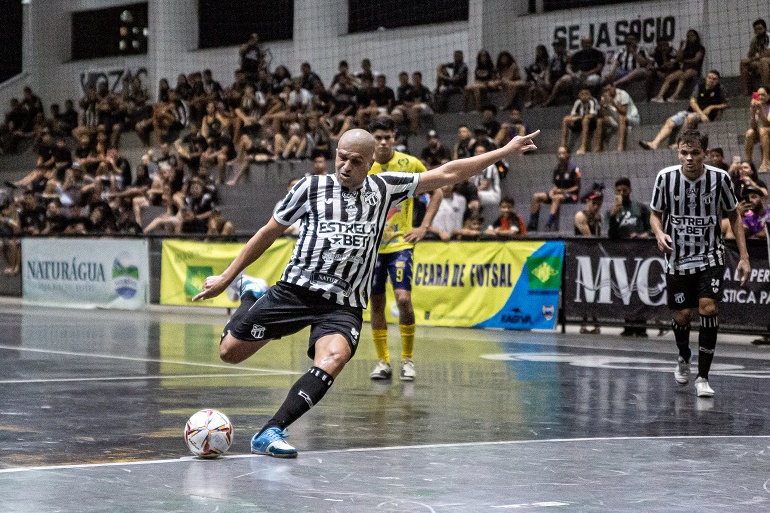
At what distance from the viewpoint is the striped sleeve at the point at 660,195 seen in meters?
11.1

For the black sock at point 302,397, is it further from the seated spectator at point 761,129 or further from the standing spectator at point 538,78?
the standing spectator at point 538,78

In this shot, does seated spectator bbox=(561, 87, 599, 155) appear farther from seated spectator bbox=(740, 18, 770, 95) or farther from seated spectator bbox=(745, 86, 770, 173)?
seated spectator bbox=(745, 86, 770, 173)

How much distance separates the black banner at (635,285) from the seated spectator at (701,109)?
4.39 meters

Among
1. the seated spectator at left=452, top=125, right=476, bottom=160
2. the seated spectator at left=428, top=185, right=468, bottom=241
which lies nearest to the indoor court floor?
the seated spectator at left=428, top=185, right=468, bottom=241

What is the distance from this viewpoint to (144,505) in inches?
220

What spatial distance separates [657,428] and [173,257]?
16.3m

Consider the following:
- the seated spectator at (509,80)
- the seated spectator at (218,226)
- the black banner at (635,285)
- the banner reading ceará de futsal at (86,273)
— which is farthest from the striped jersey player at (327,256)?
the seated spectator at (509,80)

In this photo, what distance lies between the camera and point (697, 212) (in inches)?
436

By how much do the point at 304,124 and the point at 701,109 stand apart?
377 inches

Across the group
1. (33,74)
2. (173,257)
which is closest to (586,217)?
A: (173,257)

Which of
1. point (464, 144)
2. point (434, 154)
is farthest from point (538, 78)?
point (434, 154)

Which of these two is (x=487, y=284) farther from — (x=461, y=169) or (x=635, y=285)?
(x=461, y=169)

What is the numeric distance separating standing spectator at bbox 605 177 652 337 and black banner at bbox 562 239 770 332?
8.1 inches

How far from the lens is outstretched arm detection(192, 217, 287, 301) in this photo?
731cm
